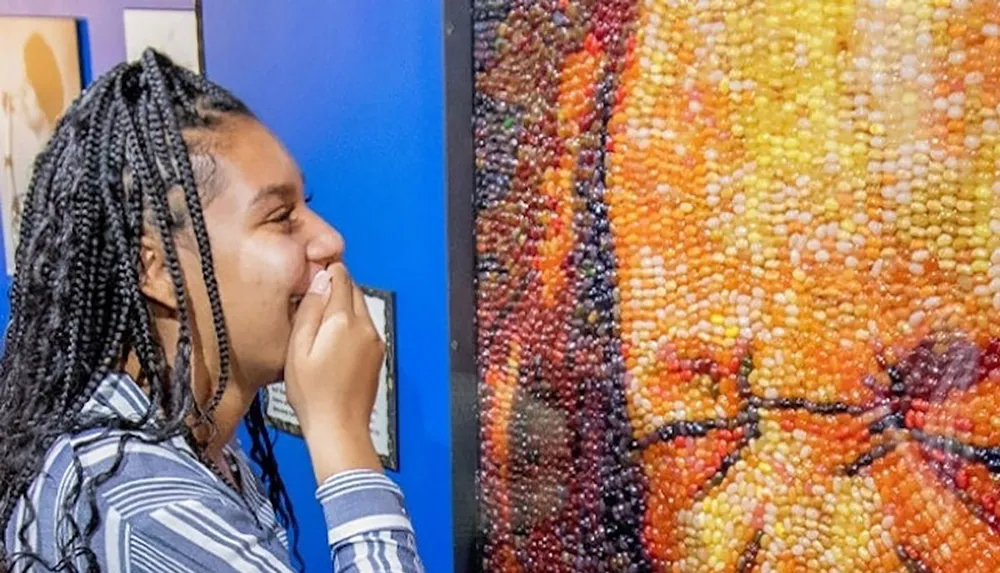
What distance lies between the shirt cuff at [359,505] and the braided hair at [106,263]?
127 mm

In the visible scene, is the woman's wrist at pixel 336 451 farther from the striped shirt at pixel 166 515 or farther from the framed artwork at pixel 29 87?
the framed artwork at pixel 29 87

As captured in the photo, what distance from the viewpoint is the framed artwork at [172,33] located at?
58.3 inches

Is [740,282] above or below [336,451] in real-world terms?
above

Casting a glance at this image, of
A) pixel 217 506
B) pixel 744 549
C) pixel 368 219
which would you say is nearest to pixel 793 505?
pixel 744 549

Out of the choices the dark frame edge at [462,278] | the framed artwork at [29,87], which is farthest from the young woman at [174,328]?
the framed artwork at [29,87]

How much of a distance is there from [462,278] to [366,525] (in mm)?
346

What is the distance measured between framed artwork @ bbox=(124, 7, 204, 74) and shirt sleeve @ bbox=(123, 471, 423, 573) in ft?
2.52

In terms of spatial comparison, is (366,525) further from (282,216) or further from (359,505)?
(282,216)

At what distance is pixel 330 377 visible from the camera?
976 millimetres

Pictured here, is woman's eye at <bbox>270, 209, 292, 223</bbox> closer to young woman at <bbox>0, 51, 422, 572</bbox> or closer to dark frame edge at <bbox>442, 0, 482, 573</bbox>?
young woman at <bbox>0, 51, 422, 572</bbox>

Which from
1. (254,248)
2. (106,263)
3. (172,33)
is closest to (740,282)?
(254,248)

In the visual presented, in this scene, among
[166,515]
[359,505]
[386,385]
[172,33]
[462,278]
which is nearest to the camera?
[166,515]

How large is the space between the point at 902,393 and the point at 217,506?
55cm

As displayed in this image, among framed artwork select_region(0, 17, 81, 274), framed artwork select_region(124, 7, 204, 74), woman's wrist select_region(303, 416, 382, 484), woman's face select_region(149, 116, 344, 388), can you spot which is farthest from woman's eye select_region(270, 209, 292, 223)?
framed artwork select_region(0, 17, 81, 274)
